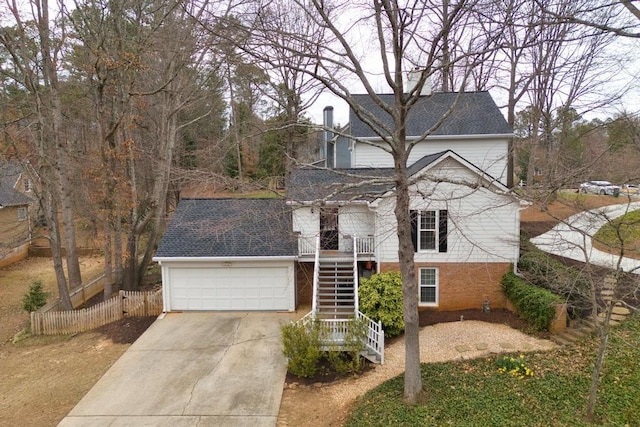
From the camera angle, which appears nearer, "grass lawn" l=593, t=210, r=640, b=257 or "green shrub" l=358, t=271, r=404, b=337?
"grass lawn" l=593, t=210, r=640, b=257

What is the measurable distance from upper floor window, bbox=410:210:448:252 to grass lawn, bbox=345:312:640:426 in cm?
494

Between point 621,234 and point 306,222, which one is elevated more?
point 306,222

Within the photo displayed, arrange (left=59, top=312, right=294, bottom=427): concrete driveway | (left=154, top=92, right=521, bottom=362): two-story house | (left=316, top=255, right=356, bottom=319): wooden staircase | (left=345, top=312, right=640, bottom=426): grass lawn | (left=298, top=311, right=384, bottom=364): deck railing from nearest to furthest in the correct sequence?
(left=345, top=312, right=640, bottom=426): grass lawn → (left=59, top=312, right=294, bottom=427): concrete driveway → (left=298, top=311, right=384, bottom=364): deck railing → (left=316, top=255, right=356, bottom=319): wooden staircase → (left=154, top=92, right=521, bottom=362): two-story house

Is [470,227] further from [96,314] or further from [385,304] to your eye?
[96,314]

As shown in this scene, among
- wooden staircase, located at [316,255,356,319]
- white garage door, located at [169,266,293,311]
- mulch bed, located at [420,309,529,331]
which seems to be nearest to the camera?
mulch bed, located at [420,309,529,331]

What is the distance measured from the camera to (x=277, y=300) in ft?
50.0

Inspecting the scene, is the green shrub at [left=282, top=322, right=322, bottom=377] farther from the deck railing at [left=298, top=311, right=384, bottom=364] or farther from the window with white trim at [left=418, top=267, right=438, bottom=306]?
the window with white trim at [left=418, top=267, right=438, bottom=306]

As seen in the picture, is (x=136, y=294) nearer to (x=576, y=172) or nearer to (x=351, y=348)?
(x=351, y=348)

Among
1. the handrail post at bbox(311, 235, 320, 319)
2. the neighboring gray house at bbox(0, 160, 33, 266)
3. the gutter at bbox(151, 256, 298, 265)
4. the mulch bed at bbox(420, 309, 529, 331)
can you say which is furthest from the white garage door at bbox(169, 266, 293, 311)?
the neighboring gray house at bbox(0, 160, 33, 266)

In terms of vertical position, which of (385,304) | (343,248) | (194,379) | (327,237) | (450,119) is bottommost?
(194,379)

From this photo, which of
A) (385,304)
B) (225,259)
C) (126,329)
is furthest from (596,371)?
(126,329)

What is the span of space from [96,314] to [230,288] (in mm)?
4889

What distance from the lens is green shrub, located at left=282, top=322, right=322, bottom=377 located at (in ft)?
32.6

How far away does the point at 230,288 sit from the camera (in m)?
15.3
